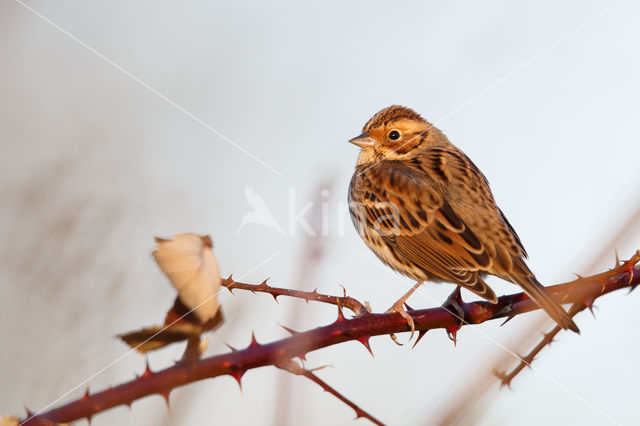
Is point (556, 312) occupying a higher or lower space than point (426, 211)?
lower

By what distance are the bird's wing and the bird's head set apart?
0.29ft

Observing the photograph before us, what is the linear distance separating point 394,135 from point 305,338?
8.90 feet

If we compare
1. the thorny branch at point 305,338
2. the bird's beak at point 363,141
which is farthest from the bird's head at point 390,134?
the thorny branch at point 305,338

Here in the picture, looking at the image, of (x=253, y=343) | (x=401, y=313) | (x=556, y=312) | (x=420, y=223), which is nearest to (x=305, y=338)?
(x=253, y=343)

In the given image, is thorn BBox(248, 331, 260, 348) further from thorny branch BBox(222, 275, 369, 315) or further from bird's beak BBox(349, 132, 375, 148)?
bird's beak BBox(349, 132, 375, 148)

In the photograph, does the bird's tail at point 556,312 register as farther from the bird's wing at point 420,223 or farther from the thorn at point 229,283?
the bird's wing at point 420,223

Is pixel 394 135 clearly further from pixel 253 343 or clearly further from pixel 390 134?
pixel 253 343

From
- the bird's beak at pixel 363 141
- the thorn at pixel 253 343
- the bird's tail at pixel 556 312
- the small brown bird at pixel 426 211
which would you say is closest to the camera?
the thorn at pixel 253 343

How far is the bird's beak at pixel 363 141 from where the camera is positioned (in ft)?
12.3

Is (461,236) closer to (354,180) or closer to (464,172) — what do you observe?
(464,172)

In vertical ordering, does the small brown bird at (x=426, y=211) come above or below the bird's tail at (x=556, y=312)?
above

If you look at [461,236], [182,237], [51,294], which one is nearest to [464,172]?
[461,236]

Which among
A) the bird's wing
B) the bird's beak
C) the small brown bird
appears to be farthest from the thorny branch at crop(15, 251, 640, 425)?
the bird's beak

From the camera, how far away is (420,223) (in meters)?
3.32
